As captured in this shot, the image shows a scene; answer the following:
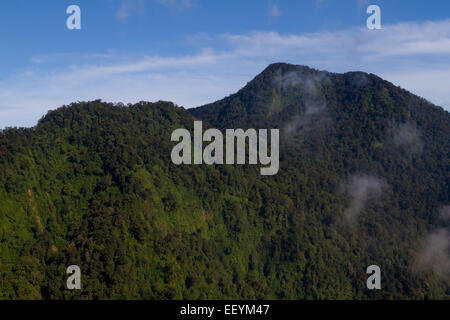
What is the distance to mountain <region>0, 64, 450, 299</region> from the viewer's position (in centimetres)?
5891

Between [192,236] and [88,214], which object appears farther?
[192,236]

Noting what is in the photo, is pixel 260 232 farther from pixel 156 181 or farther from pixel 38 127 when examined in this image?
pixel 38 127

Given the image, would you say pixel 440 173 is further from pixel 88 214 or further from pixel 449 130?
pixel 88 214

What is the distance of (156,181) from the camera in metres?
76.8

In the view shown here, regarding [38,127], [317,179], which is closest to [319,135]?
[317,179]

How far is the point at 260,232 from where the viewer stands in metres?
85.5

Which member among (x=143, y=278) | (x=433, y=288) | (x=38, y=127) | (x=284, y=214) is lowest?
(x=433, y=288)

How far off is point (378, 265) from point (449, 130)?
78.1 m

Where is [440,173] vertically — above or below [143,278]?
above

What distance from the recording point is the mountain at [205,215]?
5891 cm

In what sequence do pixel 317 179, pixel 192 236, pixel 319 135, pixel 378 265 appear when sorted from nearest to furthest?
pixel 192 236 < pixel 378 265 < pixel 317 179 < pixel 319 135

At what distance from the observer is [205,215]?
80.4 meters
